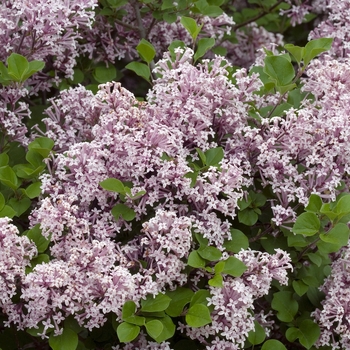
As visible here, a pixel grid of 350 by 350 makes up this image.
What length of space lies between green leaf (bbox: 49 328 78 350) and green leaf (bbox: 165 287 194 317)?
0.93 feet

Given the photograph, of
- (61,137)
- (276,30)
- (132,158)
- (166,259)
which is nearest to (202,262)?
(166,259)

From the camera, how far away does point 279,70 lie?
217 centimetres

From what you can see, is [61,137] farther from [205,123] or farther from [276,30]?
[276,30]

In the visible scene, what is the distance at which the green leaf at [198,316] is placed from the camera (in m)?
1.87

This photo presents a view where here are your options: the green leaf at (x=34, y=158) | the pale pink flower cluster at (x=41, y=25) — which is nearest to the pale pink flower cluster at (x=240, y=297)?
the green leaf at (x=34, y=158)

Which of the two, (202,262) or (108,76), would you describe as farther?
(108,76)

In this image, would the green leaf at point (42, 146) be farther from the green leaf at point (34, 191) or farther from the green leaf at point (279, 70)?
the green leaf at point (279, 70)

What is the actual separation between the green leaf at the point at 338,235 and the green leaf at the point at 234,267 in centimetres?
25

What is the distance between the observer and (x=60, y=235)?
1940 millimetres

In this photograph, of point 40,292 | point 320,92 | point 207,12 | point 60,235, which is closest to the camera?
point 40,292

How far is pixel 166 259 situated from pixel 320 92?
85cm

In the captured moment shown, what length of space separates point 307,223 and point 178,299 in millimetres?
449

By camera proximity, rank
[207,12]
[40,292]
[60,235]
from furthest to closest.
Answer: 1. [207,12]
2. [60,235]
3. [40,292]

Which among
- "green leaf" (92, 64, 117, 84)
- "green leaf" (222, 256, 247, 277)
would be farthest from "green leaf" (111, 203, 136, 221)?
"green leaf" (92, 64, 117, 84)
